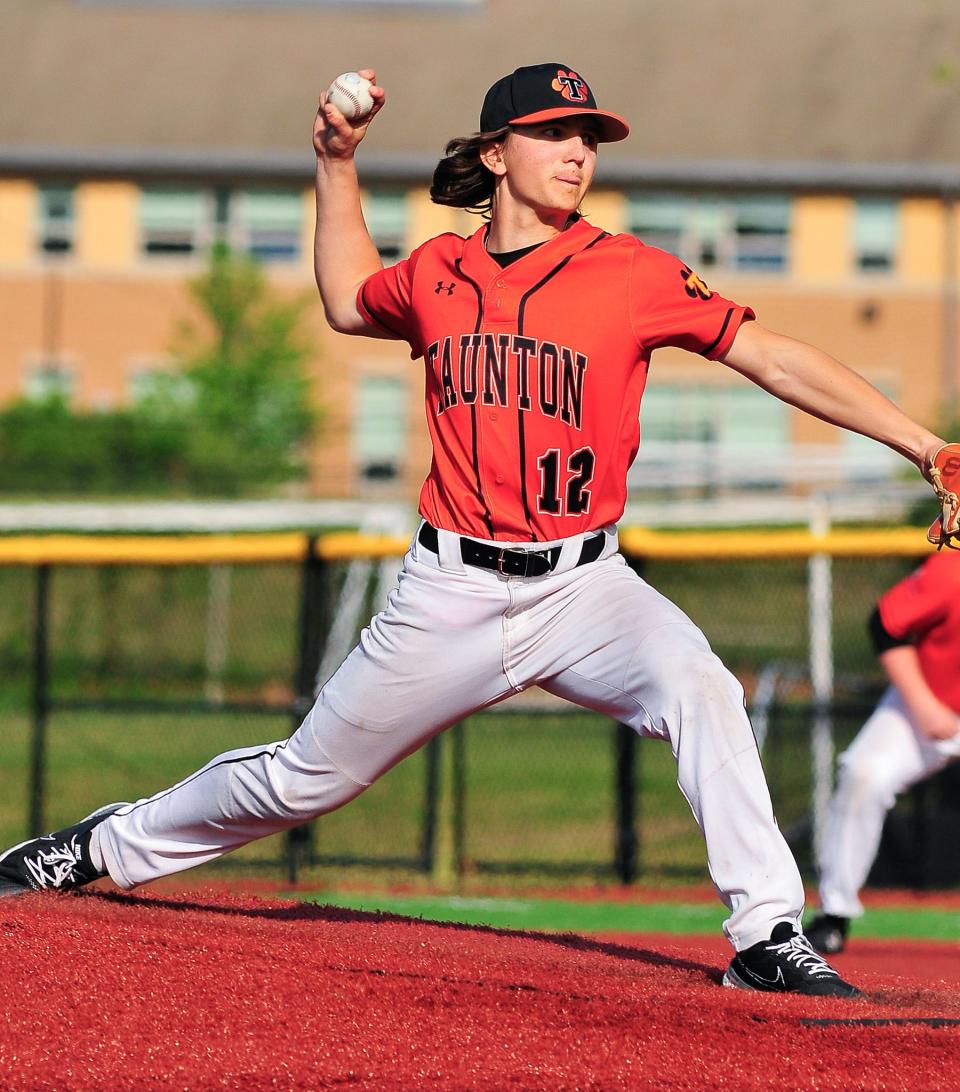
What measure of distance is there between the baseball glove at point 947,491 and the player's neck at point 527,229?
115 cm

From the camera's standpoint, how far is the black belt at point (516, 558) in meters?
4.12

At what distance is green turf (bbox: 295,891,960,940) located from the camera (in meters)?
7.78

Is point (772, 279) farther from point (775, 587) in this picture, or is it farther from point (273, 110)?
point (775, 587)

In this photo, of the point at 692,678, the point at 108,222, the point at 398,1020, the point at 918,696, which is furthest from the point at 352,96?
the point at 108,222

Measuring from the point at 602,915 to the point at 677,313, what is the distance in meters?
4.70

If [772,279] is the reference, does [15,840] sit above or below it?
below

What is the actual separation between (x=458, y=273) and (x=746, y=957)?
1.82 meters

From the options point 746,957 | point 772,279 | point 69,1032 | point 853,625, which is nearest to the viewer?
point 69,1032

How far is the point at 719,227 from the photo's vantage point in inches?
1256

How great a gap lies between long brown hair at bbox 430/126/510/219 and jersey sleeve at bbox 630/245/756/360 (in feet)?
1.92

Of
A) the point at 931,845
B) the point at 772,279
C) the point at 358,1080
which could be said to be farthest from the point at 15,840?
the point at 772,279

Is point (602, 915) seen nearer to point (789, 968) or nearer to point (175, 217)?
point (789, 968)

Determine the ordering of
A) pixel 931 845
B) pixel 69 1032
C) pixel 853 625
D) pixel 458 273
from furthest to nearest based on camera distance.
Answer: pixel 853 625 → pixel 931 845 → pixel 458 273 → pixel 69 1032

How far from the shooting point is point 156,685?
14.0 metres
